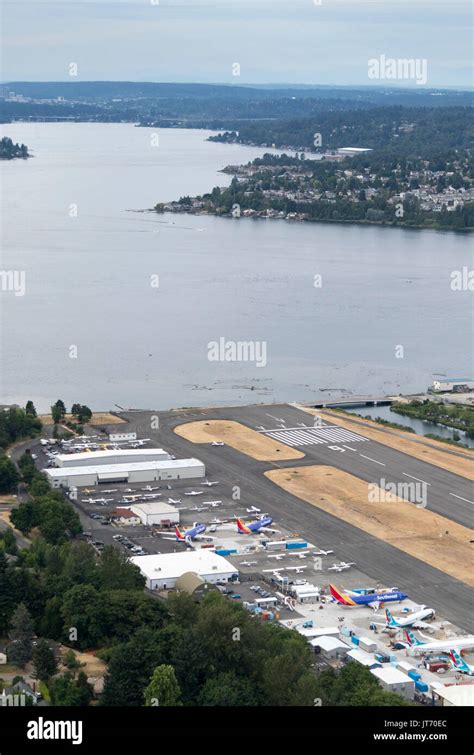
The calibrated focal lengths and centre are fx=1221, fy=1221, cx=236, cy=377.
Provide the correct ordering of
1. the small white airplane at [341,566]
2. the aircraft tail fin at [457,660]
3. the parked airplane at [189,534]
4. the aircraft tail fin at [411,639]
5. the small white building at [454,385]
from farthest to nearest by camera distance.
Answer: the small white building at [454,385]
the parked airplane at [189,534]
the small white airplane at [341,566]
the aircraft tail fin at [411,639]
the aircraft tail fin at [457,660]

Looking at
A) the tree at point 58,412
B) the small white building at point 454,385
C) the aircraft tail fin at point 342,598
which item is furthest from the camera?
the small white building at point 454,385

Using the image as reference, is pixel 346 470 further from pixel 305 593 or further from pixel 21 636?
pixel 21 636

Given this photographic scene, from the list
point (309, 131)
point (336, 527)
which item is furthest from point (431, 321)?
point (309, 131)

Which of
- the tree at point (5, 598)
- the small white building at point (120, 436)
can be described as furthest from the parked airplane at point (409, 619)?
the small white building at point (120, 436)

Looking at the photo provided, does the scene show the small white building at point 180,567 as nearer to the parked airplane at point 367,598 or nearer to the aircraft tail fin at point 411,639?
the parked airplane at point 367,598

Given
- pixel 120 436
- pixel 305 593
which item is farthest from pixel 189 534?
pixel 120 436

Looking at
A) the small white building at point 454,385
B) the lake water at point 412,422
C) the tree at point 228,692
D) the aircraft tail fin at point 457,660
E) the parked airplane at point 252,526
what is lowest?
the lake water at point 412,422
